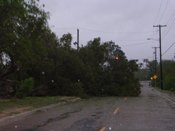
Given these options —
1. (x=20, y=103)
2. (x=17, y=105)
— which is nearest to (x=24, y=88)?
(x=20, y=103)

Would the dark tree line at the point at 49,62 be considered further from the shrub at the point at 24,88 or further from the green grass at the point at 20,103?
the green grass at the point at 20,103

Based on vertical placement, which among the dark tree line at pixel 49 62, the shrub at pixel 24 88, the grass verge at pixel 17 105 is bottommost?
the grass verge at pixel 17 105

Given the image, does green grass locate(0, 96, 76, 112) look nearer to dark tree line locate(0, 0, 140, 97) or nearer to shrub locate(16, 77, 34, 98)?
dark tree line locate(0, 0, 140, 97)

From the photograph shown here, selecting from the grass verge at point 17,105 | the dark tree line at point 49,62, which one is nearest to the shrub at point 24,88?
the dark tree line at point 49,62

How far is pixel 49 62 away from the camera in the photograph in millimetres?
50281

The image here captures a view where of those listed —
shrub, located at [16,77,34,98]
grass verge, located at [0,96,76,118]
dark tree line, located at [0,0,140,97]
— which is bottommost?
grass verge, located at [0,96,76,118]

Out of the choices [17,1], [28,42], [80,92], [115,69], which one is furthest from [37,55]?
[115,69]

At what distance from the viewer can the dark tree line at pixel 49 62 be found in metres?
28.2

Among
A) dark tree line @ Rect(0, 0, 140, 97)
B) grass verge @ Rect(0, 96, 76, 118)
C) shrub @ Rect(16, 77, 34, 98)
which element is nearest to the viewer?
grass verge @ Rect(0, 96, 76, 118)

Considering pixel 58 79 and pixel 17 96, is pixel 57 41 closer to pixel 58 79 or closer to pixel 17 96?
pixel 58 79

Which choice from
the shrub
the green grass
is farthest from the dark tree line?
the green grass

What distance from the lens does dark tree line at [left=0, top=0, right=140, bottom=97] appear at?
28.2 meters

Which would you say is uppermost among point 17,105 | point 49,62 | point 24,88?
point 49,62

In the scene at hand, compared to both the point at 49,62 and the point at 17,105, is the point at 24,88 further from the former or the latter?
the point at 17,105
